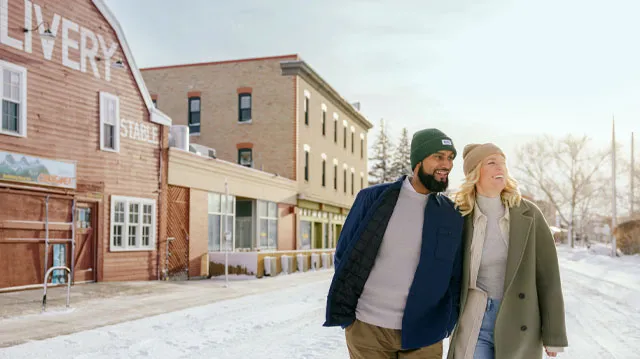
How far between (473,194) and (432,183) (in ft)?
1.79

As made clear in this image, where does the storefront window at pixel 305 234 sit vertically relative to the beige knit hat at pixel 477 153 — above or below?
below

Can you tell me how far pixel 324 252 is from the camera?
30.1 meters

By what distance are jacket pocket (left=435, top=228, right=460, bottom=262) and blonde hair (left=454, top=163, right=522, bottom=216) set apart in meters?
0.30

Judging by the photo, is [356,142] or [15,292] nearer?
[15,292]

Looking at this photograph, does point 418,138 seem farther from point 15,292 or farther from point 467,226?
point 15,292

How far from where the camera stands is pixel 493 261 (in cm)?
409

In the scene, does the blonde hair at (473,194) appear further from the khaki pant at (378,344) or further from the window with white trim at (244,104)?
the window with white trim at (244,104)

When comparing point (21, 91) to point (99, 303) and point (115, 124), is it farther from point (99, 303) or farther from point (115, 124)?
point (99, 303)

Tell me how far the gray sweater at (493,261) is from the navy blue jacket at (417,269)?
0.81ft

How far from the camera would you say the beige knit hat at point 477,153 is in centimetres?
417

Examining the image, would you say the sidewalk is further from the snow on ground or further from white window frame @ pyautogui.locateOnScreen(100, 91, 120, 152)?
white window frame @ pyautogui.locateOnScreen(100, 91, 120, 152)

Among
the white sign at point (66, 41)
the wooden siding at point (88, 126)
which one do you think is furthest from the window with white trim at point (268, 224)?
the white sign at point (66, 41)

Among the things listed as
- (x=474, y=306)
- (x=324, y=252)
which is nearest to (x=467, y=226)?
(x=474, y=306)

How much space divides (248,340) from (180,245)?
41.8ft
